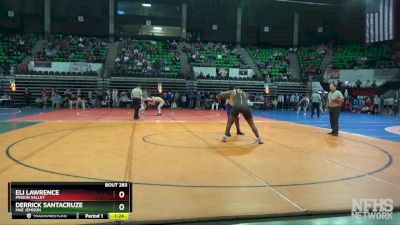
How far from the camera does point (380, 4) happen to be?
22688 millimetres

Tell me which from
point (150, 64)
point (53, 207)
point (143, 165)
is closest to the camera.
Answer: point (53, 207)

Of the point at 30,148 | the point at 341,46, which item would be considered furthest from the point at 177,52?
the point at 30,148

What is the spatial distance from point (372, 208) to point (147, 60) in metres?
28.9

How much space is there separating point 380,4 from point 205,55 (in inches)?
606

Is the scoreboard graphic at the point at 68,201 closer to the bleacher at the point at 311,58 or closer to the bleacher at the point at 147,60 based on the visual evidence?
the bleacher at the point at 147,60

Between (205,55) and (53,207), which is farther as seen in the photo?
(205,55)

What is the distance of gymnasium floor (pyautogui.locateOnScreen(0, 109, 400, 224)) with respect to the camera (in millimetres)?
4129

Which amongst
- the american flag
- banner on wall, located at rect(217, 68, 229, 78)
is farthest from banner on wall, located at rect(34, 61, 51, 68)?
the american flag

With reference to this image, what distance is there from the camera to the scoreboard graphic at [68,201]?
3316 millimetres

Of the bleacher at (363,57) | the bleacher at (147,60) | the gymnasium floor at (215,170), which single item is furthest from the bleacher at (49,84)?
the bleacher at (363,57)

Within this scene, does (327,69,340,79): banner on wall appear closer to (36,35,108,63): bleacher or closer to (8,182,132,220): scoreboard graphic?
(36,35,108,63): bleacher

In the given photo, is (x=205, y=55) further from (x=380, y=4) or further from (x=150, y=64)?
(x=380, y=4)

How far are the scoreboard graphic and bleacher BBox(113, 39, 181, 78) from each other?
26444 mm

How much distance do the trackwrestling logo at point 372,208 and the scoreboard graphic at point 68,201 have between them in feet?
8.08
